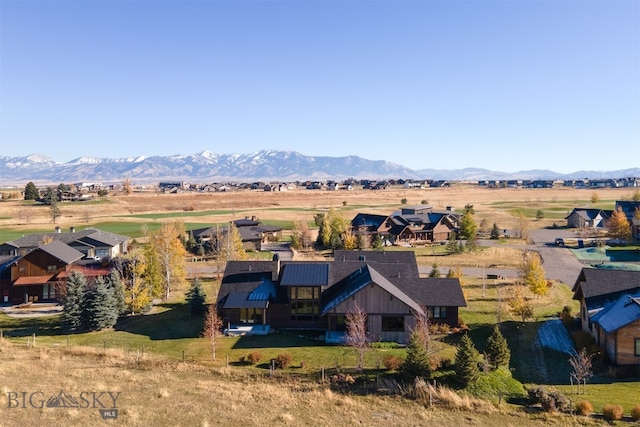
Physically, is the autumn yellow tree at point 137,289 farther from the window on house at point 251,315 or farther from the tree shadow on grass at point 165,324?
the window on house at point 251,315

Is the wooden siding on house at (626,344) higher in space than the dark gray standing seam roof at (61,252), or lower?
lower

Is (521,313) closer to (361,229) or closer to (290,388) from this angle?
(290,388)

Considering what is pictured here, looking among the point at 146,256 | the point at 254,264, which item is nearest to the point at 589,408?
the point at 254,264

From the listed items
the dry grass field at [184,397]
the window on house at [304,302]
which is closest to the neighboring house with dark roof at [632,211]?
the window on house at [304,302]

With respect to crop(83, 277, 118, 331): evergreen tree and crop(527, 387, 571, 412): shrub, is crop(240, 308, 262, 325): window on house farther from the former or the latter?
crop(527, 387, 571, 412): shrub

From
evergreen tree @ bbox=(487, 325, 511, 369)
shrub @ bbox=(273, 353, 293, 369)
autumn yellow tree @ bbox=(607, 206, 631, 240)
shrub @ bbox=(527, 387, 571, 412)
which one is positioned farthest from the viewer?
autumn yellow tree @ bbox=(607, 206, 631, 240)

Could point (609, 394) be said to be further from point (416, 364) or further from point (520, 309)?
point (520, 309)

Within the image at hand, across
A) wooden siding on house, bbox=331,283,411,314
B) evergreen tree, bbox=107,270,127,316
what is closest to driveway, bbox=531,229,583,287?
wooden siding on house, bbox=331,283,411,314
